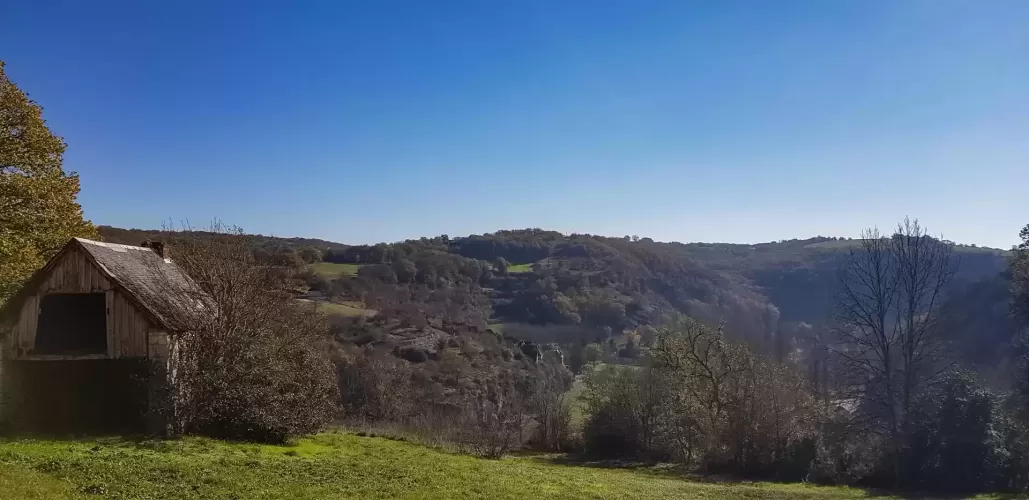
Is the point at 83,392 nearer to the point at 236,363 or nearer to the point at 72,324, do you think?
the point at 236,363

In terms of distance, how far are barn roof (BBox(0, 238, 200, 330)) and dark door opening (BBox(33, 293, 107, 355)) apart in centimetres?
124

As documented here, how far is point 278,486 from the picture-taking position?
14844mm

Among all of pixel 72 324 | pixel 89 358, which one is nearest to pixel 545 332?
pixel 72 324

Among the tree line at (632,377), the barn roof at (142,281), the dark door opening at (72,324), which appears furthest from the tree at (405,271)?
the barn roof at (142,281)

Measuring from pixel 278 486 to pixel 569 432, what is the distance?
39097 mm

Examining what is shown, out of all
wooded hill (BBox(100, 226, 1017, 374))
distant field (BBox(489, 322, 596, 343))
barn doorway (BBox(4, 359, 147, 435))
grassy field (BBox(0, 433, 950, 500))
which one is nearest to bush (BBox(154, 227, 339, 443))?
barn doorway (BBox(4, 359, 147, 435))

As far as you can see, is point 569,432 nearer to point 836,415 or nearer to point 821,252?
point 836,415

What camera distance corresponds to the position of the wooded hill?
254 ft

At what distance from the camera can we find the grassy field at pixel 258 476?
42.9 feet

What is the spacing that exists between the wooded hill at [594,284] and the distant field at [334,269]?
39cm

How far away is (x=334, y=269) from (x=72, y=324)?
74757mm

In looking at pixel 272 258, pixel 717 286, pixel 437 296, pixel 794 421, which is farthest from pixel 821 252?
pixel 272 258

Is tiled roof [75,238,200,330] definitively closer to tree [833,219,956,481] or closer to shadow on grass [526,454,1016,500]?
shadow on grass [526,454,1016,500]

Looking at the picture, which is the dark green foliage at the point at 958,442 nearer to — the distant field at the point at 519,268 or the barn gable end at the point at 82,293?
the barn gable end at the point at 82,293
